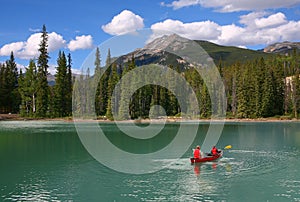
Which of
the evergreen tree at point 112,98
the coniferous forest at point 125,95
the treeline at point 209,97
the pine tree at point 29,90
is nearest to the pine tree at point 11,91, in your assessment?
the coniferous forest at point 125,95

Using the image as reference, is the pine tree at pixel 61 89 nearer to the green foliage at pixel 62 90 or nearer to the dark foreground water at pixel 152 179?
the green foliage at pixel 62 90

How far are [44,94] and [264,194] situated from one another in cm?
9346

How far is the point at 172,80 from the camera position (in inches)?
4579

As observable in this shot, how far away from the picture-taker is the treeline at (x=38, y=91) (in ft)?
347

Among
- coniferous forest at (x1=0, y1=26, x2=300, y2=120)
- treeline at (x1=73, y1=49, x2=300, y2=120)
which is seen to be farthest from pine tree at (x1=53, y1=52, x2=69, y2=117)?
treeline at (x1=73, y1=49, x2=300, y2=120)

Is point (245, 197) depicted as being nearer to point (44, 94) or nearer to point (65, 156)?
point (65, 156)

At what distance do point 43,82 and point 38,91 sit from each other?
3.15m

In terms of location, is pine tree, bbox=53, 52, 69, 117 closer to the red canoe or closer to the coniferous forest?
the coniferous forest

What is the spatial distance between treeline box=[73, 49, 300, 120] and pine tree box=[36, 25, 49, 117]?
16.1m

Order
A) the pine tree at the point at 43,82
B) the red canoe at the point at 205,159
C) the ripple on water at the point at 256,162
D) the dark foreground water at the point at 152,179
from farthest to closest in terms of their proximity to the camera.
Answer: the pine tree at the point at 43,82, the red canoe at the point at 205,159, the ripple on water at the point at 256,162, the dark foreground water at the point at 152,179

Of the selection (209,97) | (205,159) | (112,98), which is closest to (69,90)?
(112,98)

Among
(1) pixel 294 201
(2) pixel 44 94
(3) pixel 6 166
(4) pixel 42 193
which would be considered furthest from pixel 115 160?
(2) pixel 44 94

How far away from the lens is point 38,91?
106 metres

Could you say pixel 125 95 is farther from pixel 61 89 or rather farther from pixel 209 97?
pixel 209 97
